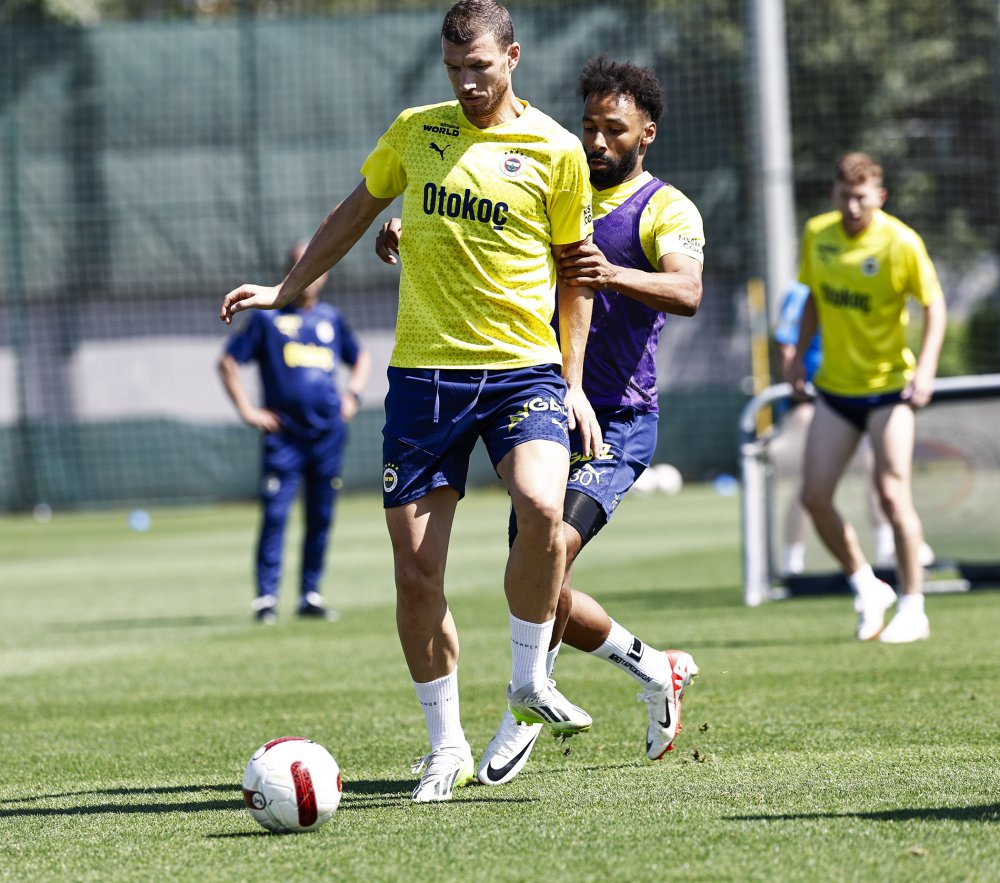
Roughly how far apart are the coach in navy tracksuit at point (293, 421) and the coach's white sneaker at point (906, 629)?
403cm

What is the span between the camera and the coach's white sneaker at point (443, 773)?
192 inches

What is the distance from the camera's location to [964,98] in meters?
27.4

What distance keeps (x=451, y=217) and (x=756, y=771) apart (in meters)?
1.91

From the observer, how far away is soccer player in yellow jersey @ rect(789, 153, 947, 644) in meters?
8.50

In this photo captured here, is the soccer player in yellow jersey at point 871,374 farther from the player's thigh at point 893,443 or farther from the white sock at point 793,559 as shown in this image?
the white sock at point 793,559

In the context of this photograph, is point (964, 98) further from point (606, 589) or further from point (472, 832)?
point (472, 832)

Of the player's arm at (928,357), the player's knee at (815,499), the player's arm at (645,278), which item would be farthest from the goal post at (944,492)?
the player's arm at (645,278)

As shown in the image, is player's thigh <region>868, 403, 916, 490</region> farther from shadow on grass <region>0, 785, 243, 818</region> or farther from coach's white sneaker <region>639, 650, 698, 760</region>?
shadow on grass <region>0, 785, 243, 818</region>

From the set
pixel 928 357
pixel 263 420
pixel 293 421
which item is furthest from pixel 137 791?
pixel 293 421

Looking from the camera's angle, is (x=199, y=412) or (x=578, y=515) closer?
(x=578, y=515)

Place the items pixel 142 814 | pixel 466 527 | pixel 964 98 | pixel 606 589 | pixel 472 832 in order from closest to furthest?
pixel 472 832 → pixel 142 814 → pixel 606 589 → pixel 466 527 → pixel 964 98

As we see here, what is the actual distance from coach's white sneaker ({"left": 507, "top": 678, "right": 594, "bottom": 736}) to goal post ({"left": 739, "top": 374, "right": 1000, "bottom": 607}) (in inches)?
231

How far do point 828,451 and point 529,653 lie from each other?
4070 mm

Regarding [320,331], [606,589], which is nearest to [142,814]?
[320,331]
